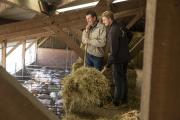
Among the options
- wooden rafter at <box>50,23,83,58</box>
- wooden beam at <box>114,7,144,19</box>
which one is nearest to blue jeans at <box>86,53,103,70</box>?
wooden rafter at <box>50,23,83,58</box>

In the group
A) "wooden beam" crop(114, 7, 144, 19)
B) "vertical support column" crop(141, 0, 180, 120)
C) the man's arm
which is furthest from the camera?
"wooden beam" crop(114, 7, 144, 19)

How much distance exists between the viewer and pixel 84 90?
5164 mm

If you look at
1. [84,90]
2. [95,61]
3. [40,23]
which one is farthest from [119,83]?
[40,23]

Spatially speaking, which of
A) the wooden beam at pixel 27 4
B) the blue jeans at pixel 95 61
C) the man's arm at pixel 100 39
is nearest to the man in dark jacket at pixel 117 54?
the man's arm at pixel 100 39

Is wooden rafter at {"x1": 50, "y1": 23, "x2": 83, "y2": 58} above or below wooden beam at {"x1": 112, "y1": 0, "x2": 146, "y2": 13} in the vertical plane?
below

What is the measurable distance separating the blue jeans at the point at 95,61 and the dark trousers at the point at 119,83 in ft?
1.78

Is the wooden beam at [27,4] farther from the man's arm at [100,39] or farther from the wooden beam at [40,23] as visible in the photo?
the man's arm at [100,39]

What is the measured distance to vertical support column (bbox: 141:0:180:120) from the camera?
4.79 ft

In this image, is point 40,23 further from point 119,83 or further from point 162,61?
point 162,61

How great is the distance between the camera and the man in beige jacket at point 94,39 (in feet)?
18.6

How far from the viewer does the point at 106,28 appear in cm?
564

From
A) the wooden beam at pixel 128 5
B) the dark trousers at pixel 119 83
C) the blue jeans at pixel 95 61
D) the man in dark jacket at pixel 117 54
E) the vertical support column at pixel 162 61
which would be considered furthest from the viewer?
the wooden beam at pixel 128 5

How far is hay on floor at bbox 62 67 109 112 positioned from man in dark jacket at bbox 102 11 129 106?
169mm

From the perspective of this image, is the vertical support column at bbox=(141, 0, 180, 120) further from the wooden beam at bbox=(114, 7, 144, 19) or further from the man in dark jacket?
the wooden beam at bbox=(114, 7, 144, 19)
